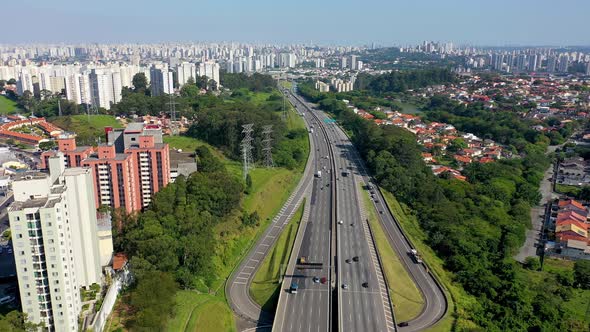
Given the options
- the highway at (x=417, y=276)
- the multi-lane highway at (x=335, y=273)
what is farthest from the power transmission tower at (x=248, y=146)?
the highway at (x=417, y=276)

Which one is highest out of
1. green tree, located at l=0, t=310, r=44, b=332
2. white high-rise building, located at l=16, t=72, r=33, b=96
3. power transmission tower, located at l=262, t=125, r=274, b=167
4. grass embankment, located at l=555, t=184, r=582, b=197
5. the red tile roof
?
white high-rise building, located at l=16, t=72, r=33, b=96

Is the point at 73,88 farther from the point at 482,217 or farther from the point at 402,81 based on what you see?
the point at 402,81

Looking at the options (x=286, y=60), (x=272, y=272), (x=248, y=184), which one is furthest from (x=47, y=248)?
(x=286, y=60)

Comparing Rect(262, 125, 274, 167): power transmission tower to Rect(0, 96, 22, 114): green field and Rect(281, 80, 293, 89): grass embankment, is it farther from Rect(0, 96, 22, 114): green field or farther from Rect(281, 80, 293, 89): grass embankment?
Rect(281, 80, 293, 89): grass embankment

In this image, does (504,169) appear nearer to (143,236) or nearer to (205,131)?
(205,131)

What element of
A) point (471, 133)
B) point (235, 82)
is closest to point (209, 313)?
point (471, 133)

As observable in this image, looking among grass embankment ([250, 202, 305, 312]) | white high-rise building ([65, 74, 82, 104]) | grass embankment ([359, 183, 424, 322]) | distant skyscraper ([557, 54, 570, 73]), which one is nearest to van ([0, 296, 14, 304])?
grass embankment ([250, 202, 305, 312])
